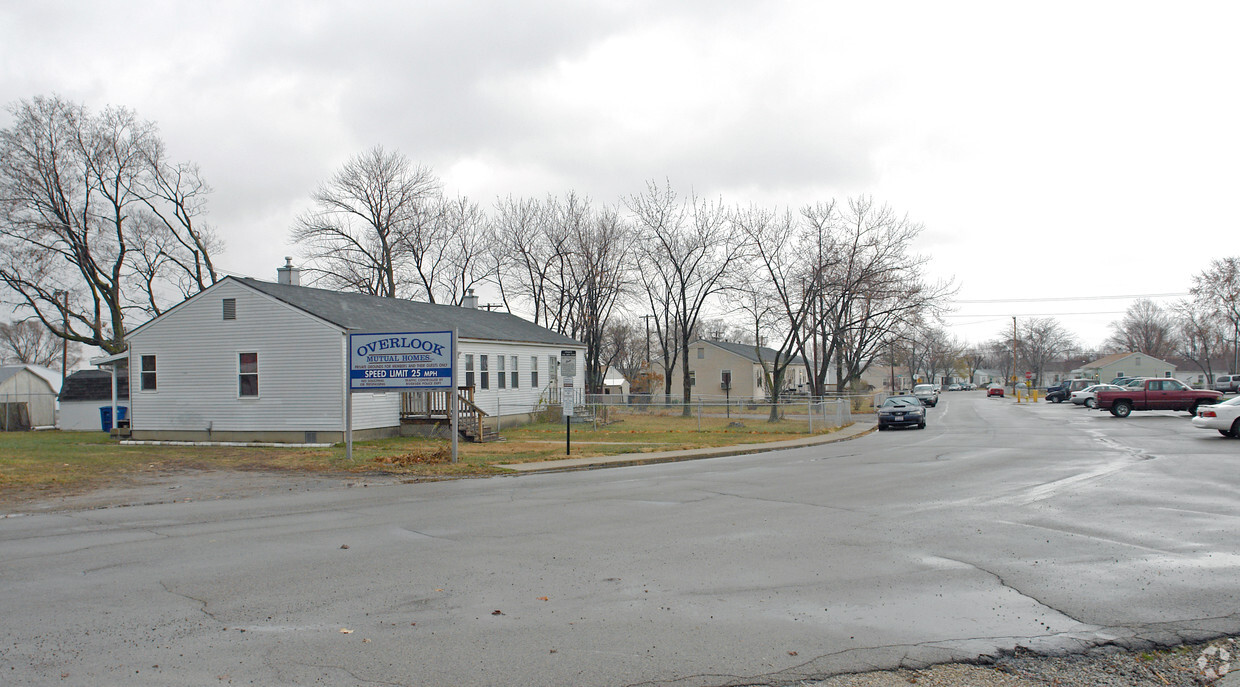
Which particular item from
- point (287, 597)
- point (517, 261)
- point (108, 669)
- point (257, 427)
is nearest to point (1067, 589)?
point (287, 597)

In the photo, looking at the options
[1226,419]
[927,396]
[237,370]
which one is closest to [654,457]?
[237,370]

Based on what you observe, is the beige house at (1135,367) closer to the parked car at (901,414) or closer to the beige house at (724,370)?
the beige house at (724,370)

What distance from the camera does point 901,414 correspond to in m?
34.9

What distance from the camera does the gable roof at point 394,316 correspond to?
2699cm

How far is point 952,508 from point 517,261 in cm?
4349

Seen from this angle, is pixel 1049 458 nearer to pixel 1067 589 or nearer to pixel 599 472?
pixel 599 472

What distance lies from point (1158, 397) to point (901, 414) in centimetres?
1285

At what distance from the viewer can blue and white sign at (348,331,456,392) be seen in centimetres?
1972

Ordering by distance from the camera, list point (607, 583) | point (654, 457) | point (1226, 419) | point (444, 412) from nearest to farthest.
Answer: point (607, 583), point (654, 457), point (1226, 419), point (444, 412)

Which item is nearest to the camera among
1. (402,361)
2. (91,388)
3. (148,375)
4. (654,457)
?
(402,361)

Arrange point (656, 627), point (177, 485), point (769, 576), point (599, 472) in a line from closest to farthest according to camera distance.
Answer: point (656, 627)
point (769, 576)
point (177, 485)
point (599, 472)

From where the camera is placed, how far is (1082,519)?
10.6 metres

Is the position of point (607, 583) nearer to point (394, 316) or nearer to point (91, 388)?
point (394, 316)

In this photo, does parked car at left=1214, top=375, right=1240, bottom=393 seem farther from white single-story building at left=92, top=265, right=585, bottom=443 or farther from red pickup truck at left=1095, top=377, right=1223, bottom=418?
white single-story building at left=92, top=265, right=585, bottom=443
